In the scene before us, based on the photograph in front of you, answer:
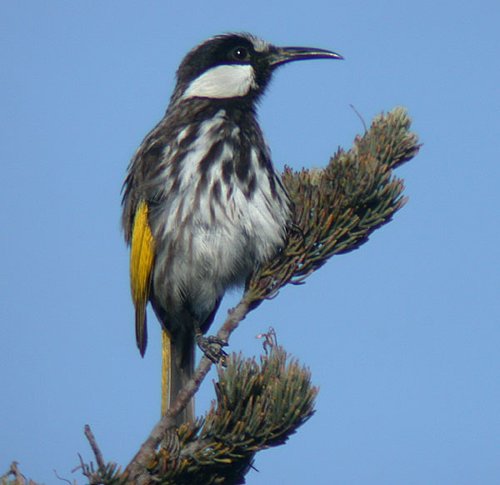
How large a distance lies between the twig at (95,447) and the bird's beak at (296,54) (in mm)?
3883

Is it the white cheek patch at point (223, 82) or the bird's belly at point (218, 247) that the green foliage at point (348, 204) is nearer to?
the bird's belly at point (218, 247)

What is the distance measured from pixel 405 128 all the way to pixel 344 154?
35cm

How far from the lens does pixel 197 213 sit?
507 cm

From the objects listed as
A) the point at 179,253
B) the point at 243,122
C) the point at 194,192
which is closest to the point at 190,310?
the point at 179,253

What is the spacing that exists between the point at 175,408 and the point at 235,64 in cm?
337

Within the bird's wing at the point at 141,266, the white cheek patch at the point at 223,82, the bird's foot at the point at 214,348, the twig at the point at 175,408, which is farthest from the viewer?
the white cheek patch at the point at 223,82

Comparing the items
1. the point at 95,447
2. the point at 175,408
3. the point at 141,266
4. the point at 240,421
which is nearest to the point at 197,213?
the point at 141,266

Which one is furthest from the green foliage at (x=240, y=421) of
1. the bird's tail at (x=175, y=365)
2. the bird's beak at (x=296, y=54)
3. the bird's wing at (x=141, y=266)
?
the bird's beak at (x=296, y=54)

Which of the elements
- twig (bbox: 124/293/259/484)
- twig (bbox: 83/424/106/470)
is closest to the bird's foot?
twig (bbox: 124/293/259/484)

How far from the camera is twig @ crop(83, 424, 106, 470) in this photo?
278 centimetres

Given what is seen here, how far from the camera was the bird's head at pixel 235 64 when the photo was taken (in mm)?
5974

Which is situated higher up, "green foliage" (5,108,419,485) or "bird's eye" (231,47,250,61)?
"bird's eye" (231,47,250,61)

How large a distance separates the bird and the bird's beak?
0.01 metres

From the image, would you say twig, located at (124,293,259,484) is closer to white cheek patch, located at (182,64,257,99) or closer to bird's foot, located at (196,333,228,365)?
bird's foot, located at (196,333,228,365)
